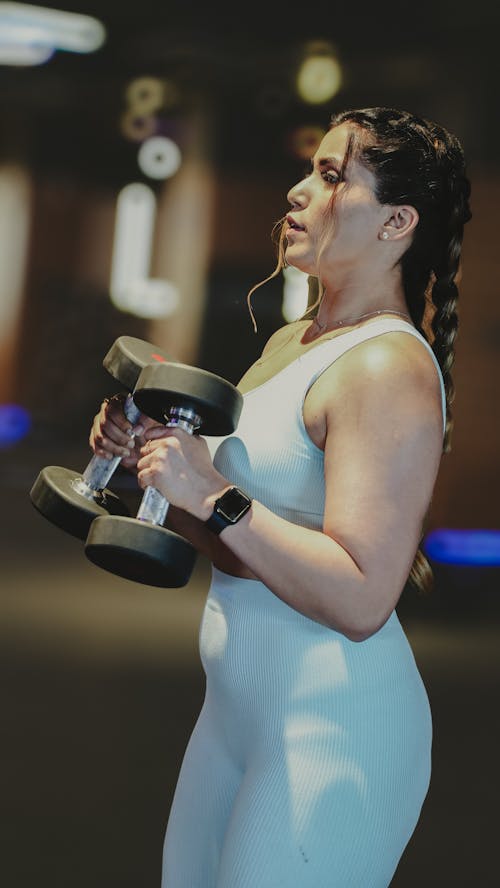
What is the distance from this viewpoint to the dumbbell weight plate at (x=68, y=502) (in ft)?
3.67

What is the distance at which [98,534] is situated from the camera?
39.6 inches

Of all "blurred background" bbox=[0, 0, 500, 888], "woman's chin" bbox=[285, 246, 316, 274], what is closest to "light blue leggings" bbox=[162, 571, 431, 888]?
"woman's chin" bbox=[285, 246, 316, 274]

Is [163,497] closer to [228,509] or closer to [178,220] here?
[228,509]

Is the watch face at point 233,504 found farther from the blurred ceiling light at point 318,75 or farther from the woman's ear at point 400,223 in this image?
the blurred ceiling light at point 318,75

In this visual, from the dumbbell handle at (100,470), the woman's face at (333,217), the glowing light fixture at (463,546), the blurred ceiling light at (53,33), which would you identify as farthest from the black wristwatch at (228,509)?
the blurred ceiling light at (53,33)

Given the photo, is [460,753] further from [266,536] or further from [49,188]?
[49,188]

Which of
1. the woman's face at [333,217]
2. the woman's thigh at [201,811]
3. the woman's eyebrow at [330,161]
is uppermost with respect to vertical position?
the woman's eyebrow at [330,161]

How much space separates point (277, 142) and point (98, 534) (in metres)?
3.57

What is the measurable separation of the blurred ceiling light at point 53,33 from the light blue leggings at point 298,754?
3704 mm

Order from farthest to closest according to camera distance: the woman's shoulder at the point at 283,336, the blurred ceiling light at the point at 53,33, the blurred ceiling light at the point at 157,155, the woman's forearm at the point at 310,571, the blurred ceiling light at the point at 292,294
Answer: the blurred ceiling light at the point at 157,155, the blurred ceiling light at the point at 53,33, the blurred ceiling light at the point at 292,294, the woman's shoulder at the point at 283,336, the woman's forearm at the point at 310,571

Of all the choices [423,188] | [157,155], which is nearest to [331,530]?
[423,188]

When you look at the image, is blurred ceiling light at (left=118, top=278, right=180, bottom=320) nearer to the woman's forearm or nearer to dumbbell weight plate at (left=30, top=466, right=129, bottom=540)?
dumbbell weight plate at (left=30, top=466, right=129, bottom=540)

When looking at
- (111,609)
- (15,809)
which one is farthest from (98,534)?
(111,609)

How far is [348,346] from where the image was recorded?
41.9 inches
